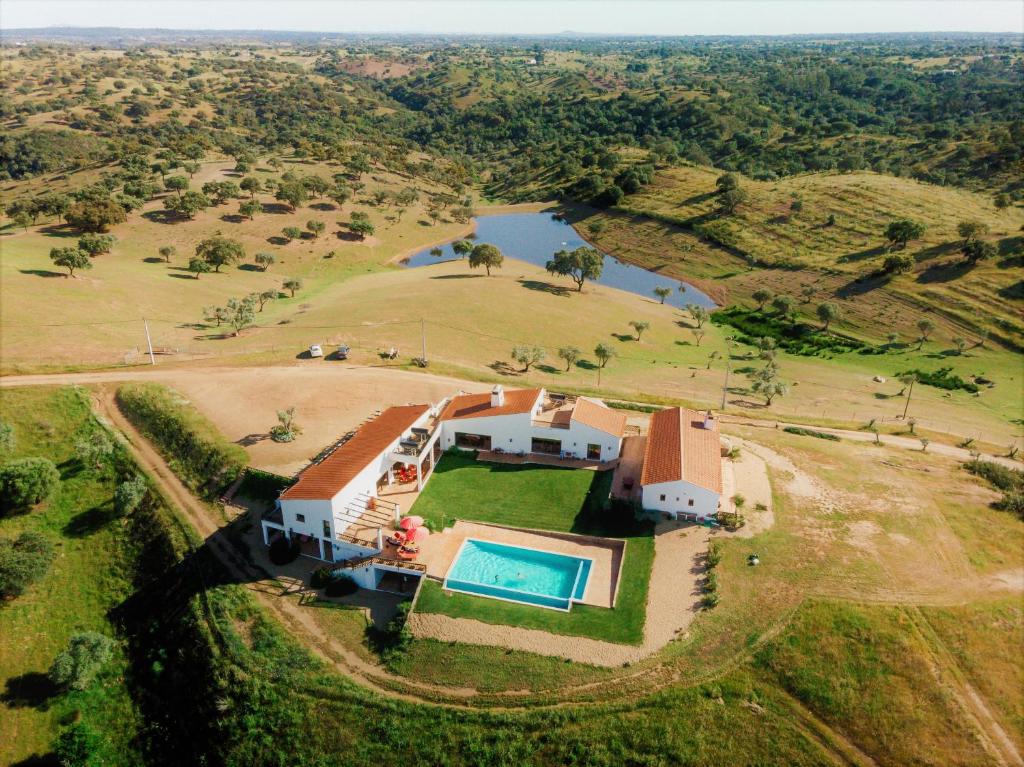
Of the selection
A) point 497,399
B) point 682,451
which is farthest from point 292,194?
point 682,451

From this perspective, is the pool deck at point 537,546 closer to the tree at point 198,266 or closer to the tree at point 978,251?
the tree at point 198,266

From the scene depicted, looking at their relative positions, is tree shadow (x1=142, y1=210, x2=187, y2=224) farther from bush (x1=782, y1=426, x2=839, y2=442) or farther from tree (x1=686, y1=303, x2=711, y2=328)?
bush (x1=782, y1=426, x2=839, y2=442)

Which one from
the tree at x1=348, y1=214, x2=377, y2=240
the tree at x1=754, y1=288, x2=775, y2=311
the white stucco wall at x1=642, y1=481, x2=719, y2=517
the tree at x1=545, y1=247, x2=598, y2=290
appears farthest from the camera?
the tree at x1=348, y1=214, x2=377, y2=240

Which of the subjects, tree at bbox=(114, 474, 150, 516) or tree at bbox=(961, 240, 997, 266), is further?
tree at bbox=(961, 240, 997, 266)

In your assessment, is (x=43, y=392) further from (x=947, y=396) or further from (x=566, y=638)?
(x=947, y=396)

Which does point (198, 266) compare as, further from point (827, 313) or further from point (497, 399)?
point (827, 313)

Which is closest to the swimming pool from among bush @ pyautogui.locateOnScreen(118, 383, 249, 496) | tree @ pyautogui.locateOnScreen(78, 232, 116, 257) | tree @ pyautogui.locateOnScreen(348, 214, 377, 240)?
bush @ pyautogui.locateOnScreen(118, 383, 249, 496)
